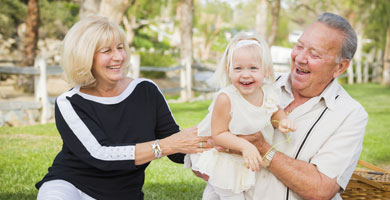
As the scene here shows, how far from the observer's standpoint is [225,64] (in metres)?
2.62

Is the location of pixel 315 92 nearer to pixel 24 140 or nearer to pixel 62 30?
pixel 24 140

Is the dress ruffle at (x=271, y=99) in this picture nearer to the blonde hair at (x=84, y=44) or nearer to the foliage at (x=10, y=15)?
the blonde hair at (x=84, y=44)

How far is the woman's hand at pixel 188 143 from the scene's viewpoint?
2.86 metres

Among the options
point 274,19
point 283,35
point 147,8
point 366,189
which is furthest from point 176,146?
point 283,35

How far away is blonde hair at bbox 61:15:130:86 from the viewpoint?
283 centimetres

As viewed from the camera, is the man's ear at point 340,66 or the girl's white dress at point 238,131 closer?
the girl's white dress at point 238,131

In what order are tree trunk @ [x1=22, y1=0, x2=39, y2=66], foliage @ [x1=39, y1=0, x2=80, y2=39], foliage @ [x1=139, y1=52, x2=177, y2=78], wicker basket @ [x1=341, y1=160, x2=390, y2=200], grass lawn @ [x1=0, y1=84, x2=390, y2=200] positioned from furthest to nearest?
foliage @ [x1=39, y1=0, x2=80, y2=39]
foliage @ [x1=139, y1=52, x2=177, y2=78]
tree trunk @ [x1=22, y1=0, x2=39, y2=66]
grass lawn @ [x1=0, y1=84, x2=390, y2=200]
wicker basket @ [x1=341, y1=160, x2=390, y2=200]

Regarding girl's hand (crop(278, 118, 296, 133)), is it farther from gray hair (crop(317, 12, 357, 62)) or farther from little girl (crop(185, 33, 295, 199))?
gray hair (crop(317, 12, 357, 62))

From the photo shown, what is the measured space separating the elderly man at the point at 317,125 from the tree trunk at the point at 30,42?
14.4 meters

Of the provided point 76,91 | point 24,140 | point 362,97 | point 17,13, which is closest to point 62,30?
point 17,13

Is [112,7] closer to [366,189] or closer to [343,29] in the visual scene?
[343,29]

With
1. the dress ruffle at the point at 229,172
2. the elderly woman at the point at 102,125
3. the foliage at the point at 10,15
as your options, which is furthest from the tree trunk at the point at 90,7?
the foliage at the point at 10,15

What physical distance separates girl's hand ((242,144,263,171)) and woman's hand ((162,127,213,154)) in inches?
16.8

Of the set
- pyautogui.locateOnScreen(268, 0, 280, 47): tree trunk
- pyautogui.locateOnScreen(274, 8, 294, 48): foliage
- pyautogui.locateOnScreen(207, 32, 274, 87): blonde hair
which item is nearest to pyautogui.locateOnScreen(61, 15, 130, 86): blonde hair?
pyautogui.locateOnScreen(207, 32, 274, 87): blonde hair
